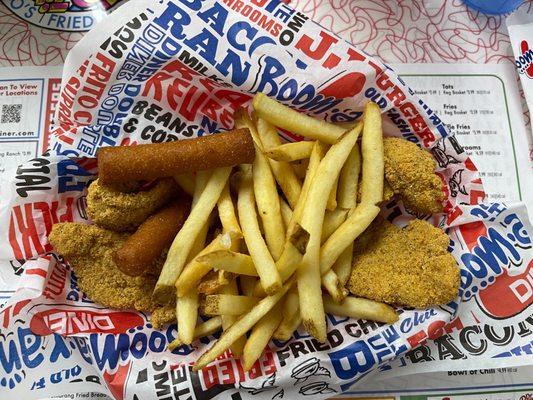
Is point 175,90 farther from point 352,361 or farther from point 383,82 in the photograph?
point 352,361

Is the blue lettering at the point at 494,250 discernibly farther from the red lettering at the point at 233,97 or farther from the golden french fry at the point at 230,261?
the red lettering at the point at 233,97

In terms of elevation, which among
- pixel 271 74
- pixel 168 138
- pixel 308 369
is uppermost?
pixel 271 74

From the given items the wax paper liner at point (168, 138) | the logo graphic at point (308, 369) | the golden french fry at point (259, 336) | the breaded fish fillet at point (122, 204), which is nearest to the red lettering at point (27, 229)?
the wax paper liner at point (168, 138)

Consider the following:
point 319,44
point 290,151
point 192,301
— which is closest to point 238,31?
point 319,44

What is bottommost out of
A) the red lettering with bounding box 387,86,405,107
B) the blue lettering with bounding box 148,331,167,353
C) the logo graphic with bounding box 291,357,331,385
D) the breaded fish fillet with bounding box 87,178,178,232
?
the logo graphic with bounding box 291,357,331,385

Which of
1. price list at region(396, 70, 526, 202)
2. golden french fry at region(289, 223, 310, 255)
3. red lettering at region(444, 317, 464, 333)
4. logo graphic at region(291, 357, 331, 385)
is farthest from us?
price list at region(396, 70, 526, 202)

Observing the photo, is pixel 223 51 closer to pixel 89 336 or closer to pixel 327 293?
pixel 327 293

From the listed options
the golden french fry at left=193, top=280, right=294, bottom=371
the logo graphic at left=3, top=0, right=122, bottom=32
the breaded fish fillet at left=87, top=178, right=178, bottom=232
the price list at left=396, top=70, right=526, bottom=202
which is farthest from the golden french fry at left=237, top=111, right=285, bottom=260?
the logo graphic at left=3, top=0, right=122, bottom=32

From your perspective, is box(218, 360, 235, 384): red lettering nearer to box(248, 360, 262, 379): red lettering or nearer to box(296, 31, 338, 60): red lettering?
box(248, 360, 262, 379): red lettering
